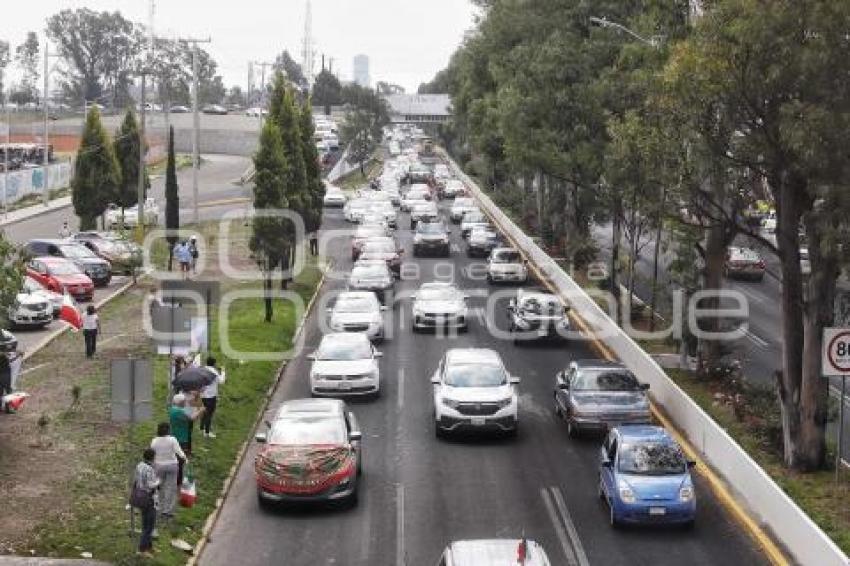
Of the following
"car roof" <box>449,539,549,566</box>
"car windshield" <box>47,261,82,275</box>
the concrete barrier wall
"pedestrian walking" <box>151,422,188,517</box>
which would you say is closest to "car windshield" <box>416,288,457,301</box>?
the concrete barrier wall

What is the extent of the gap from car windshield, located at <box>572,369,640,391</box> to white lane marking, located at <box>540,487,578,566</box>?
171 inches

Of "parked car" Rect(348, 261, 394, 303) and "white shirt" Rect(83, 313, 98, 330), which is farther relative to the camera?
"parked car" Rect(348, 261, 394, 303)

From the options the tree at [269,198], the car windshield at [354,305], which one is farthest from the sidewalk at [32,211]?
the car windshield at [354,305]

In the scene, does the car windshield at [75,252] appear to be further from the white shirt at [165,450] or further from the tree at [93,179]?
the white shirt at [165,450]

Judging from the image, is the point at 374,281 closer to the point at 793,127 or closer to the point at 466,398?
the point at 466,398

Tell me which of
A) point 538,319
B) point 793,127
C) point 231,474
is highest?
point 793,127

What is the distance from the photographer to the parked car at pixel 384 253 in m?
46.6

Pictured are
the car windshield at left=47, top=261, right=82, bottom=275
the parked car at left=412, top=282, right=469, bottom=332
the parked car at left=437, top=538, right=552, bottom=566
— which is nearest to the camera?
the parked car at left=437, top=538, right=552, bottom=566

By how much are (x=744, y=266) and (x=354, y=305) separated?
20205 mm

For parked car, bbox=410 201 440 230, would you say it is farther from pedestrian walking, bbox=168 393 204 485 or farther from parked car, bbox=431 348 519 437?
pedestrian walking, bbox=168 393 204 485

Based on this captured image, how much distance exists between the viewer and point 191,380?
67.5 ft

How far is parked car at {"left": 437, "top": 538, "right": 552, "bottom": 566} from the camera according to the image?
40.7 feet

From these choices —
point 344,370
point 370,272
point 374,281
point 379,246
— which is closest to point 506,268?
point 379,246

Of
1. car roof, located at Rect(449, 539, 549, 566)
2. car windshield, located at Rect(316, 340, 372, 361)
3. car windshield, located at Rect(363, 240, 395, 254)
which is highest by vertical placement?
car roof, located at Rect(449, 539, 549, 566)
